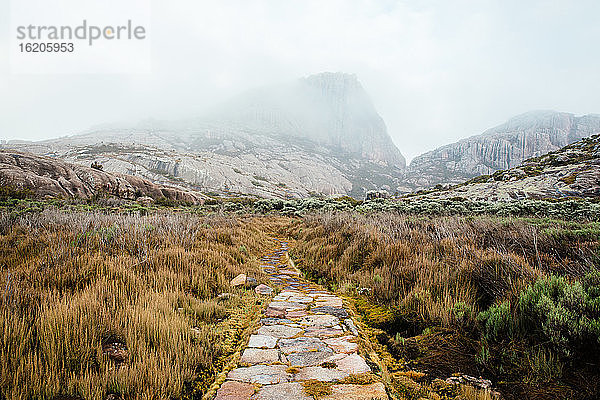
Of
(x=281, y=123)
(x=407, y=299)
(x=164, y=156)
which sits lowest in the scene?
(x=407, y=299)

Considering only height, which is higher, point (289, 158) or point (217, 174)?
point (289, 158)

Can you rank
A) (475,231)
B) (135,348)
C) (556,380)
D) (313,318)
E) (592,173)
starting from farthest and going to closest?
1. (592,173)
2. (475,231)
3. (313,318)
4. (135,348)
5. (556,380)

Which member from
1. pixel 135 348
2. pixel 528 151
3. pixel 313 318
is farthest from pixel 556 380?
pixel 528 151

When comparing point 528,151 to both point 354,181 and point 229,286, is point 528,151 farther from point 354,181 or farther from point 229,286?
point 229,286

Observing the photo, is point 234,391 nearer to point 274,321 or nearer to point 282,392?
point 282,392

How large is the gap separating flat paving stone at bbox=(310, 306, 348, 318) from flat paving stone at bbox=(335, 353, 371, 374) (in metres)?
1.25

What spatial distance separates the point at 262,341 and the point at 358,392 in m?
1.37

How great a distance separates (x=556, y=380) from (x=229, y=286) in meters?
4.66

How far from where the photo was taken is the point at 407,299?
4.04 metres

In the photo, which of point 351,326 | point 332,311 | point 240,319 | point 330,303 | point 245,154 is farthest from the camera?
point 245,154

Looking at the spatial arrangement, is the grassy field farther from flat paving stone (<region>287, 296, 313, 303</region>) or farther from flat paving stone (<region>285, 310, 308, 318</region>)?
flat paving stone (<region>287, 296, 313, 303</region>)

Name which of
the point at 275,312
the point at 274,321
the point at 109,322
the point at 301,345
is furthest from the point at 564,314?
the point at 109,322

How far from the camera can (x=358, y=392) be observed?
7.43ft

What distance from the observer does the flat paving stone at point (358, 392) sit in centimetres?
219
